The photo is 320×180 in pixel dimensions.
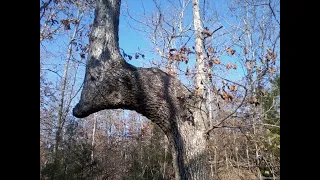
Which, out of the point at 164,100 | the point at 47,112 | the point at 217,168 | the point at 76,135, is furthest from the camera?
the point at 76,135

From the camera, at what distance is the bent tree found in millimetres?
2871

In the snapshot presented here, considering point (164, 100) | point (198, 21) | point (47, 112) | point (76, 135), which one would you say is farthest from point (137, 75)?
point (76, 135)

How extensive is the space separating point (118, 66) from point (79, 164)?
5.12 m

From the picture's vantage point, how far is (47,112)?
28.3ft

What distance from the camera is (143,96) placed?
9.93 feet

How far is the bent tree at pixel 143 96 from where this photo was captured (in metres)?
2.87

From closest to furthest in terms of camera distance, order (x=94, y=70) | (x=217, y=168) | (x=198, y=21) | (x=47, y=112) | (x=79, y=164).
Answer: (x=94, y=70) < (x=198, y=21) < (x=79, y=164) < (x=217, y=168) < (x=47, y=112)

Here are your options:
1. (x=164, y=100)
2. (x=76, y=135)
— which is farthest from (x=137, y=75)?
(x=76, y=135)

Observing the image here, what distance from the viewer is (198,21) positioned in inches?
185

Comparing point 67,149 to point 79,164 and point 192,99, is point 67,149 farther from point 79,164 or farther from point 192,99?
point 192,99
